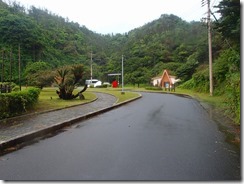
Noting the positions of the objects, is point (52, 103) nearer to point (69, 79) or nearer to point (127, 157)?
point (69, 79)

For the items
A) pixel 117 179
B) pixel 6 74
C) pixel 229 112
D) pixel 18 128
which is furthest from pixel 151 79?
pixel 117 179

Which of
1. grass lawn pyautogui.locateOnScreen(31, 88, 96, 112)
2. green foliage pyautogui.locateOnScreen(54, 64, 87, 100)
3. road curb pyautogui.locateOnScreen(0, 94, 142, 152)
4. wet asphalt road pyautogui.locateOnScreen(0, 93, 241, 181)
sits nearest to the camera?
wet asphalt road pyautogui.locateOnScreen(0, 93, 241, 181)

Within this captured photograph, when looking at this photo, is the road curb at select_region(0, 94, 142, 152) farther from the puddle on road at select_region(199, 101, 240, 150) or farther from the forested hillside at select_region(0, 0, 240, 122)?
the forested hillside at select_region(0, 0, 240, 122)

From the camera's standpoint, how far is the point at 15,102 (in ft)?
39.7

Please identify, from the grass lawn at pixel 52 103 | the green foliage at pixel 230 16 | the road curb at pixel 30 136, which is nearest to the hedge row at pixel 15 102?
the grass lawn at pixel 52 103

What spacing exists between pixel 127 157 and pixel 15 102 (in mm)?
7863

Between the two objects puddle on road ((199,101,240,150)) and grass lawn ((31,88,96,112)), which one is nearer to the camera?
puddle on road ((199,101,240,150))

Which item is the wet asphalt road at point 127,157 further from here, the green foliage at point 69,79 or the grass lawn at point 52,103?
the green foliage at point 69,79

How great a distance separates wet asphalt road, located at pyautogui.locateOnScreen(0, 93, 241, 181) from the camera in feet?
15.9

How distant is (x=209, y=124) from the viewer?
10.5 metres

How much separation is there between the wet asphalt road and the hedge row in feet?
12.1

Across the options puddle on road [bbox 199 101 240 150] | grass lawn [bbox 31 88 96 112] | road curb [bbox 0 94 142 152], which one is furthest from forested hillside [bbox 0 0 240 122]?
road curb [bbox 0 94 142 152]

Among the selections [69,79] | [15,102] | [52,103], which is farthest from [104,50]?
[15,102]

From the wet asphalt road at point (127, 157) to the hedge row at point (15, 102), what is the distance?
369cm
